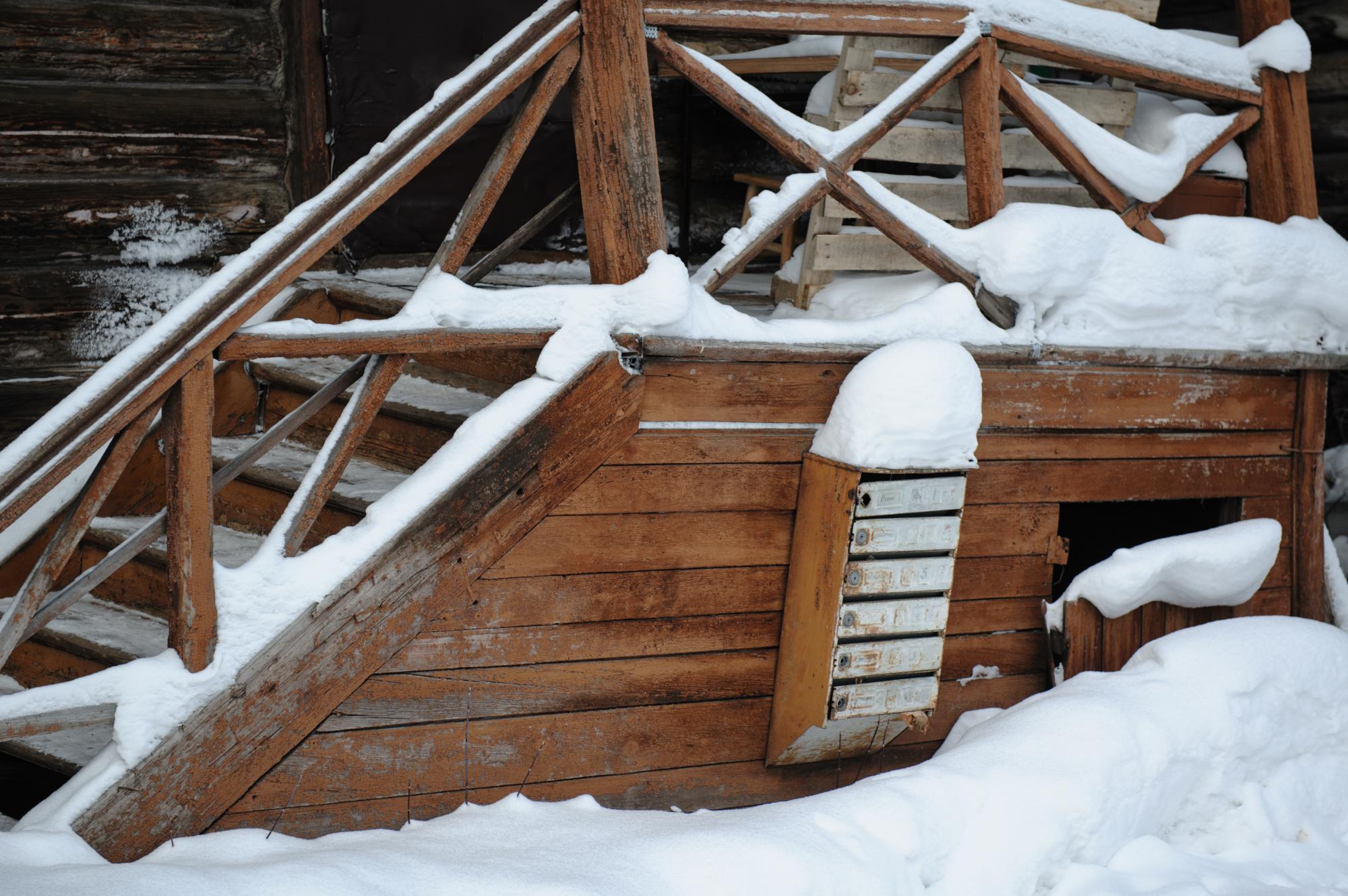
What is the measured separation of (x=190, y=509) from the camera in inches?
97.7

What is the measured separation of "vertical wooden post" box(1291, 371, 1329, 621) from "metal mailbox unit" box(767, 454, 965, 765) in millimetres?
1739

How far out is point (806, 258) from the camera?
3.70 meters

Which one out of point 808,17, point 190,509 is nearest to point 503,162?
point 808,17

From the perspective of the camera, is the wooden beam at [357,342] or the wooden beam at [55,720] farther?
the wooden beam at [357,342]

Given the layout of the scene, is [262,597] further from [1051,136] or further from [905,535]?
[1051,136]

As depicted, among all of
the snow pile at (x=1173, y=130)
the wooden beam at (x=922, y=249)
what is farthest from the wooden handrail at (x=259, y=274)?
the snow pile at (x=1173, y=130)

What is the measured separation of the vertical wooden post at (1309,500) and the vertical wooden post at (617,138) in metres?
2.56

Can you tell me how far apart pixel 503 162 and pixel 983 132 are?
1.47m

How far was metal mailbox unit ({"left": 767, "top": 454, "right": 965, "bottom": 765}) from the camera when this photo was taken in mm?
3035

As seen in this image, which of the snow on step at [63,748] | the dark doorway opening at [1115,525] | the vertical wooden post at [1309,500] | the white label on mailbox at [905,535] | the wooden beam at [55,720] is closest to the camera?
the wooden beam at [55,720]

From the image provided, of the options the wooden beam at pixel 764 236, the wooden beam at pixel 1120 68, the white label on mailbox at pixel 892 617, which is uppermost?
the wooden beam at pixel 1120 68

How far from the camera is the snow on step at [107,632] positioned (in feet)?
10.2

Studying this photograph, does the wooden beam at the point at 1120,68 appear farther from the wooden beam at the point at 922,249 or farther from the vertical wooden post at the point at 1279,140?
the wooden beam at the point at 922,249

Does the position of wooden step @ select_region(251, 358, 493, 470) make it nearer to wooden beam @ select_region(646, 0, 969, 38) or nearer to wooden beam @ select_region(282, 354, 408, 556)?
wooden beam @ select_region(282, 354, 408, 556)
